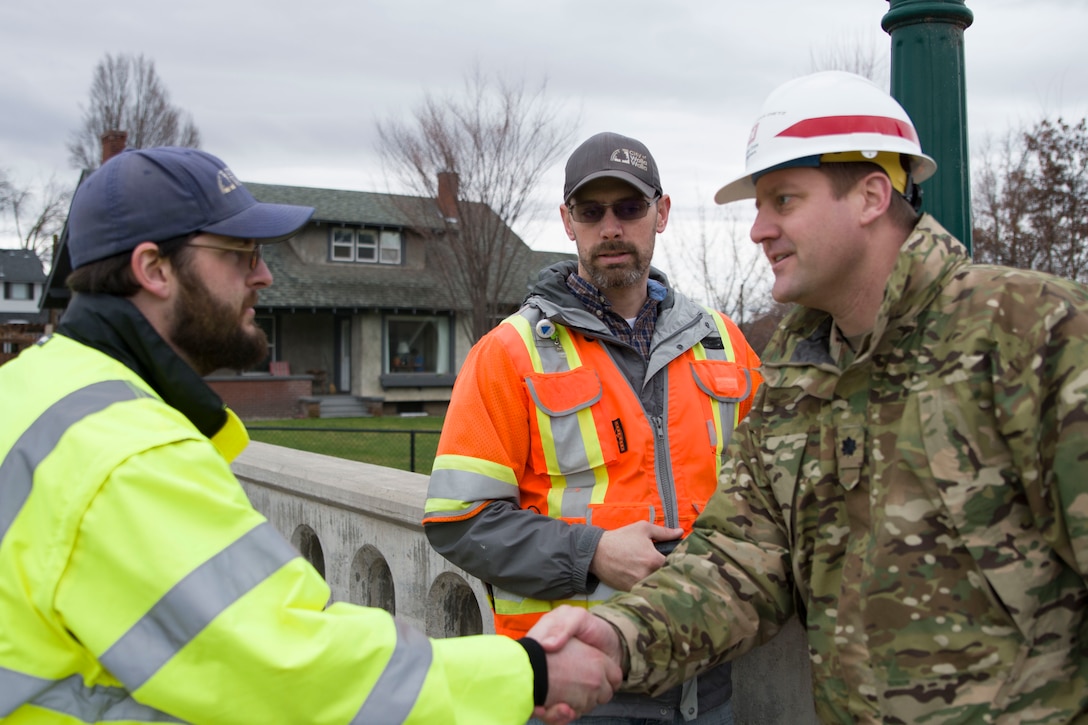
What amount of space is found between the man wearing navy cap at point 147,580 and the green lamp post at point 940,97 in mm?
1874

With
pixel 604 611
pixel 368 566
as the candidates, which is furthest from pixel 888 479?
pixel 368 566

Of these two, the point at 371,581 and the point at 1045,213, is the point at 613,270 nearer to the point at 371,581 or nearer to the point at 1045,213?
the point at 371,581

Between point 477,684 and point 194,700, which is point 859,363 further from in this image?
point 194,700

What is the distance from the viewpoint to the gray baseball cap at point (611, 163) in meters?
3.25

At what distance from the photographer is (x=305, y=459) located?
5930mm

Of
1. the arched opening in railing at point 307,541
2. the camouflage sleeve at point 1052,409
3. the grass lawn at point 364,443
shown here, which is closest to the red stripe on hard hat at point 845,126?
the camouflage sleeve at point 1052,409

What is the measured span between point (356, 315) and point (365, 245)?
290 cm

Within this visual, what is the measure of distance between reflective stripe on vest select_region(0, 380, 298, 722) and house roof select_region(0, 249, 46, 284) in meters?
65.0

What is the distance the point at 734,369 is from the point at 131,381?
200 cm

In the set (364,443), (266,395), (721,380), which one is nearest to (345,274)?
(266,395)

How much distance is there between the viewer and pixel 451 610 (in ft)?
14.4

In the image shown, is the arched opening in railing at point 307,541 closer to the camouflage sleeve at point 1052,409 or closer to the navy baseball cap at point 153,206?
the navy baseball cap at point 153,206

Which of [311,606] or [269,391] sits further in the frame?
[269,391]

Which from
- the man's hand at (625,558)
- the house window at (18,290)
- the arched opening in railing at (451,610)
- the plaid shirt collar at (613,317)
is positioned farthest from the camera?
the house window at (18,290)
